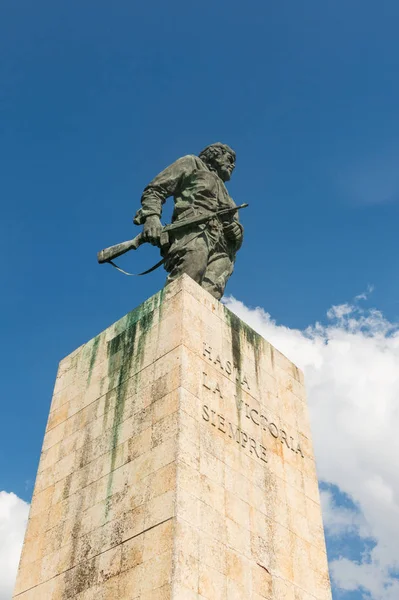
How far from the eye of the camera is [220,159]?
14539 mm

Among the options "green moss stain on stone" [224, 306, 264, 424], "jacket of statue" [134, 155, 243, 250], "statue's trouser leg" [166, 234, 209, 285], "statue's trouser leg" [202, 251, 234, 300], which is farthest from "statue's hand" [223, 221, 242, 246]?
"green moss stain on stone" [224, 306, 264, 424]

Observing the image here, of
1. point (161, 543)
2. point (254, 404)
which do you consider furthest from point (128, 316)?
point (161, 543)

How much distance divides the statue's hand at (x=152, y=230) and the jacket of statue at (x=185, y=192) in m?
0.16

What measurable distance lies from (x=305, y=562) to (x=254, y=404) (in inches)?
97.7

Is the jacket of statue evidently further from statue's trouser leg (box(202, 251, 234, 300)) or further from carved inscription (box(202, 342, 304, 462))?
carved inscription (box(202, 342, 304, 462))

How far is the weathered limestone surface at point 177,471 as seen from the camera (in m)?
8.74

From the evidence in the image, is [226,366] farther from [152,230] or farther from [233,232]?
[233,232]

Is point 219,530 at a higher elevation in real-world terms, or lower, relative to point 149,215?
lower

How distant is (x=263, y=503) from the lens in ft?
33.4

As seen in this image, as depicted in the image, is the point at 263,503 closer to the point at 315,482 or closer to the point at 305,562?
the point at 305,562

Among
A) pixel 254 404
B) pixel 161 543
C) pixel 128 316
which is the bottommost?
pixel 161 543

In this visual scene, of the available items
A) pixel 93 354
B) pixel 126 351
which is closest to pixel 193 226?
pixel 126 351

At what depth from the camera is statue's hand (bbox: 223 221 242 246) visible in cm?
1340

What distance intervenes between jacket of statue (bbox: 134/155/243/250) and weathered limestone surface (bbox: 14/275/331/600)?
2.38 meters
